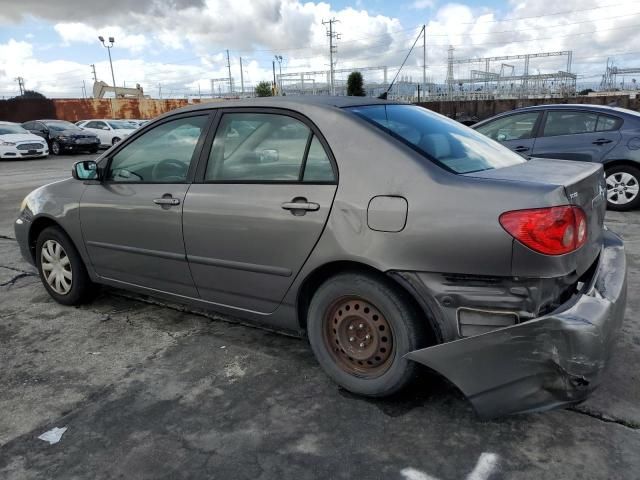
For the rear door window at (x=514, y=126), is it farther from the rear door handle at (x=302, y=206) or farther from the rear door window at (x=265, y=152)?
the rear door handle at (x=302, y=206)

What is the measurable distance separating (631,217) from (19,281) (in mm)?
7087

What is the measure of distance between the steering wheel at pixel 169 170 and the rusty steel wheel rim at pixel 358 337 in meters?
1.32

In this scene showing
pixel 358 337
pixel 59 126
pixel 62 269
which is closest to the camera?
pixel 358 337

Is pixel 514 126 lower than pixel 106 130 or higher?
lower

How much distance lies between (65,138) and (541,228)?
850 inches

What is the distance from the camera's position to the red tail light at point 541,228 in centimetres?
212

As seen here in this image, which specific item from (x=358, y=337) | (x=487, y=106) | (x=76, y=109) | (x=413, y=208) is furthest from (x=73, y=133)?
(x=413, y=208)

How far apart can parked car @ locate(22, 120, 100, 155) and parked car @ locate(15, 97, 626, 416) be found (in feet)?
62.1

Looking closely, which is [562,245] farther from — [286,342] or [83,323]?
[83,323]

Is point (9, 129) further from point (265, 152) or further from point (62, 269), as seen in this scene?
point (265, 152)

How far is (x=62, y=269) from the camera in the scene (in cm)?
409

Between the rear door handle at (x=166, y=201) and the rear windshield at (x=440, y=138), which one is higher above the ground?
the rear windshield at (x=440, y=138)

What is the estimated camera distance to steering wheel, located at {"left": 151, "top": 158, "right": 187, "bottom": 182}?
10.7ft

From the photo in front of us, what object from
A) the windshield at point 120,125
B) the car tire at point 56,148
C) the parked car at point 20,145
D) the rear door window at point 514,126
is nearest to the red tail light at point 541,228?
the rear door window at point 514,126
